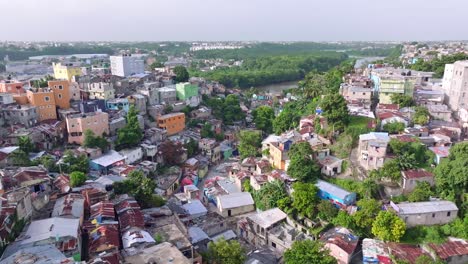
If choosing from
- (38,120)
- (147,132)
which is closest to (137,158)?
(147,132)

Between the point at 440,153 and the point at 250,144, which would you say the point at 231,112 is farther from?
the point at 440,153

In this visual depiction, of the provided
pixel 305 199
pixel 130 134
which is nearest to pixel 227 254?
pixel 305 199

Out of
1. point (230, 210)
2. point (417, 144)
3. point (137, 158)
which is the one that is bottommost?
point (230, 210)

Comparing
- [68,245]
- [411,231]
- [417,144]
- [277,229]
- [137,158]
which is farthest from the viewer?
[137,158]

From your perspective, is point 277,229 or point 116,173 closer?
point 277,229

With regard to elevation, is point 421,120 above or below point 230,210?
above

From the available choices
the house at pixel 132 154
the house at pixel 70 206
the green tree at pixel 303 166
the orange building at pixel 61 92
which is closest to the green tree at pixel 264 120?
the house at pixel 132 154

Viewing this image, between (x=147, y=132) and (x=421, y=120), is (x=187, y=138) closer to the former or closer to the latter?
(x=147, y=132)

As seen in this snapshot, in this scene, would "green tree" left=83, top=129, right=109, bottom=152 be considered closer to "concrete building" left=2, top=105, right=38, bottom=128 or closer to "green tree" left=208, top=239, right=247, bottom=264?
"concrete building" left=2, top=105, right=38, bottom=128

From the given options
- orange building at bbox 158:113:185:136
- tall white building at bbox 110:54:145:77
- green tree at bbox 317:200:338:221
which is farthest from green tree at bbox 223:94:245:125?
green tree at bbox 317:200:338:221
